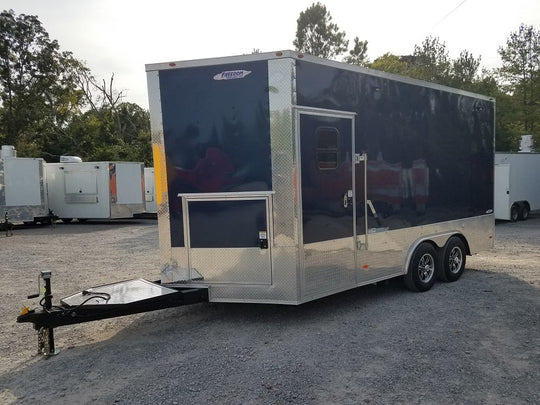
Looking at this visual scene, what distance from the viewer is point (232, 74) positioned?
5059 mm

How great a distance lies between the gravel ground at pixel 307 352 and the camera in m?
3.69

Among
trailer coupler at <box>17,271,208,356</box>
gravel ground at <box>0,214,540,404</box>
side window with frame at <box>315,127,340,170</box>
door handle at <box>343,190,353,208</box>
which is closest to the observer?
gravel ground at <box>0,214,540,404</box>

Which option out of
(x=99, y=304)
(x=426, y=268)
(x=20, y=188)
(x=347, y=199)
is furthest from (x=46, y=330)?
(x=20, y=188)

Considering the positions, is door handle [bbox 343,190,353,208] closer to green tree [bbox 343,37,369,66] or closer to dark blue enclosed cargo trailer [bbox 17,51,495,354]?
dark blue enclosed cargo trailer [bbox 17,51,495,354]

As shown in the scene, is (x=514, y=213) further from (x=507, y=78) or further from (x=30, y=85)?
(x=30, y=85)

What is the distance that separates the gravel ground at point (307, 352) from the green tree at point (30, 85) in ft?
102

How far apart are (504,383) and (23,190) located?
17265 mm

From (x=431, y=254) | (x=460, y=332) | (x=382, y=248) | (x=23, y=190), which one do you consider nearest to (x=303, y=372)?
(x=460, y=332)

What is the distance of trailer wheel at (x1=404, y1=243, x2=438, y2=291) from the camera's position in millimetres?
6516

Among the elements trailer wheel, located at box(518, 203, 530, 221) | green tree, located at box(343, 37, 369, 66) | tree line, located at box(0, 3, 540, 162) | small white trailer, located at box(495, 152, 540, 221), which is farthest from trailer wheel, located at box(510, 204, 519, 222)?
green tree, located at box(343, 37, 369, 66)

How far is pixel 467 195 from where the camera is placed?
754 cm

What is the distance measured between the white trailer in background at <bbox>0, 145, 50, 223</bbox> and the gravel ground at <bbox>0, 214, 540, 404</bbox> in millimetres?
10730

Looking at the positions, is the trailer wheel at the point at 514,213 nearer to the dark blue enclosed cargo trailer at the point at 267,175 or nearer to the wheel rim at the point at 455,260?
the wheel rim at the point at 455,260

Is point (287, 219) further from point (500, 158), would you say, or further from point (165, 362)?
point (500, 158)
